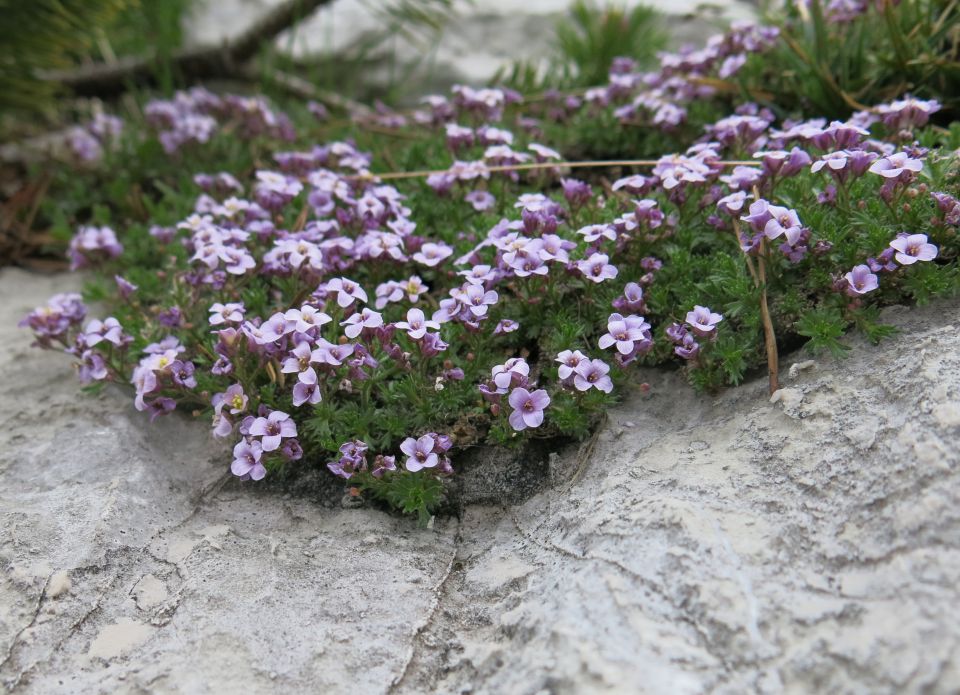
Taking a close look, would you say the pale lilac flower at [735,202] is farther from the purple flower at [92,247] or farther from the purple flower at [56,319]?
the purple flower at [92,247]

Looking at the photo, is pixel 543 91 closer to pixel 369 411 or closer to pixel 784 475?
pixel 369 411

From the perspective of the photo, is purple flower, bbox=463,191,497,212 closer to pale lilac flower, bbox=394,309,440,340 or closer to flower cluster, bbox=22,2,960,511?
flower cluster, bbox=22,2,960,511

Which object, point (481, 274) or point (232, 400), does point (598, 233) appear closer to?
point (481, 274)

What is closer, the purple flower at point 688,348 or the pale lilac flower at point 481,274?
the purple flower at point 688,348

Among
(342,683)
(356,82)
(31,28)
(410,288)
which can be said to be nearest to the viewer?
(342,683)

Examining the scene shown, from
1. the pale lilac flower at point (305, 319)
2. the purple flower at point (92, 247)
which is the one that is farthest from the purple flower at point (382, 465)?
the purple flower at point (92, 247)

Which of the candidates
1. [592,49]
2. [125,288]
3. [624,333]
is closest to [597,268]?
[624,333]

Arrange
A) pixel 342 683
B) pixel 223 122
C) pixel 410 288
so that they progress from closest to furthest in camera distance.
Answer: pixel 342 683
pixel 410 288
pixel 223 122

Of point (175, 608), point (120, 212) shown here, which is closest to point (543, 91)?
point (120, 212)
